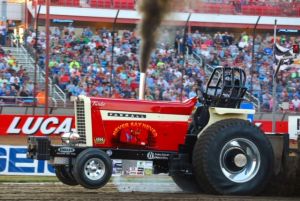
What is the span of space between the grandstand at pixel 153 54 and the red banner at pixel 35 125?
991mm

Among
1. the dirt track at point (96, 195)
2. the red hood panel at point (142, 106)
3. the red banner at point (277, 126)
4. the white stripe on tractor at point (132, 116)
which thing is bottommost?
the dirt track at point (96, 195)

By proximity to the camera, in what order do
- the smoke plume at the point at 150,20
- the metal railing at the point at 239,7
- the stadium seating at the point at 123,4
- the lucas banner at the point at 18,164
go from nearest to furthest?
the smoke plume at the point at 150,20 < the lucas banner at the point at 18,164 < the metal railing at the point at 239,7 < the stadium seating at the point at 123,4

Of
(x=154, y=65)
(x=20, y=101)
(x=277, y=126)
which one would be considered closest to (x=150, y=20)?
(x=20, y=101)

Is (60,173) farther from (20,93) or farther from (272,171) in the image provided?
(20,93)

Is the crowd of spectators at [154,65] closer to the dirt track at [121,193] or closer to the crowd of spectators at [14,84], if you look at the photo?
the crowd of spectators at [14,84]

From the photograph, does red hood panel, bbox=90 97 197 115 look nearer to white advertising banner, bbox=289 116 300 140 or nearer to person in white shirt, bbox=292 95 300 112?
white advertising banner, bbox=289 116 300 140

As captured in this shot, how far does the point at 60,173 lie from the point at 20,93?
11771mm

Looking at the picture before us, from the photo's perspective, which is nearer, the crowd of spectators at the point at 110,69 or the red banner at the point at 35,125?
the red banner at the point at 35,125

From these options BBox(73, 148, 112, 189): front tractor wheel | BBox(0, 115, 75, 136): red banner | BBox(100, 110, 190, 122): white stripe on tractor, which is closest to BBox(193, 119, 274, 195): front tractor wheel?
BBox(100, 110, 190, 122): white stripe on tractor

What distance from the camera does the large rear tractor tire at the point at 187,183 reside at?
9.89m

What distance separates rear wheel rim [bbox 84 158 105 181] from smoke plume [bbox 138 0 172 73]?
2230 millimetres

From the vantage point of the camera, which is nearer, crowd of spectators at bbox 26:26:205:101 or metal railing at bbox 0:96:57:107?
metal railing at bbox 0:96:57:107

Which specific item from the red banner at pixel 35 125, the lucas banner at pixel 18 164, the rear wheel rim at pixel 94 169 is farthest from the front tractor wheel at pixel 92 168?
the red banner at pixel 35 125

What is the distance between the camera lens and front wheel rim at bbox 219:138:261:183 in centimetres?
932
